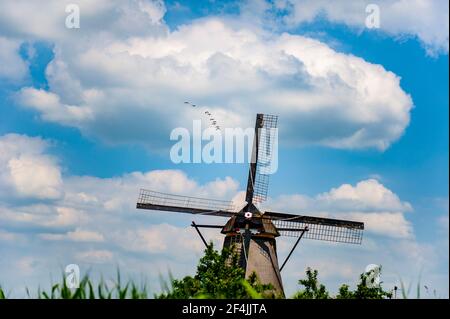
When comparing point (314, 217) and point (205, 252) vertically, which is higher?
point (314, 217)

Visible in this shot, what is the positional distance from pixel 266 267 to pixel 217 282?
6.04 metres

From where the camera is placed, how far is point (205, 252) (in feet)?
90.4

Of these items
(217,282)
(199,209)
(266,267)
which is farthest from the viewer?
(199,209)
